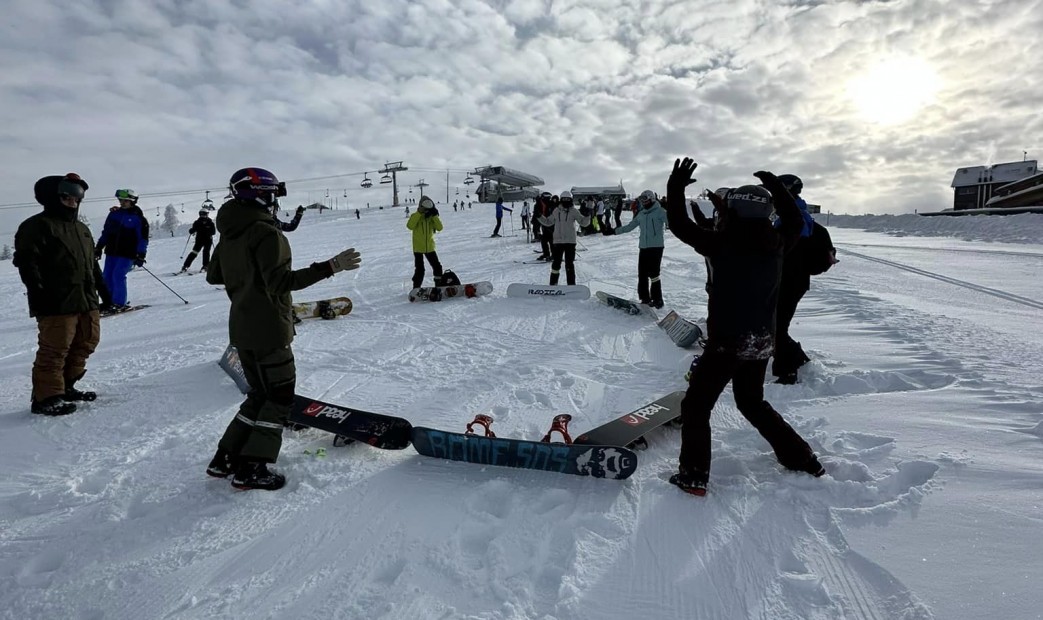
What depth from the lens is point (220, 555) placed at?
8.55 feet

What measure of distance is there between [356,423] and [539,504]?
150 centimetres

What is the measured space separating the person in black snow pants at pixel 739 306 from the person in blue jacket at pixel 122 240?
30.0 ft

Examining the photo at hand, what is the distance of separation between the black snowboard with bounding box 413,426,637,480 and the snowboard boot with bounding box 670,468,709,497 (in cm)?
29

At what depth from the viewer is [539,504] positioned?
9.69ft

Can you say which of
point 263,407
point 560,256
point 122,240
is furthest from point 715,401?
point 122,240

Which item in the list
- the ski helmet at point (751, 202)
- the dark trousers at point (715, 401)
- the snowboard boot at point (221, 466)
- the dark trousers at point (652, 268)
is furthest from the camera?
the dark trousers at point (652, 268)

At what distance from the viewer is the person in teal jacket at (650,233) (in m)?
8.02

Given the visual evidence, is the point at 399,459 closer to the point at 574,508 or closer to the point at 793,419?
the point at 574,508

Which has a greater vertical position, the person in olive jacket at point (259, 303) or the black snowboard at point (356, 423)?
the person in olive jacket at point (259, 303)

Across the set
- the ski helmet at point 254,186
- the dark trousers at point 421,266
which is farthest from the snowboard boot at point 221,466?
the dark trousers at point 421,266

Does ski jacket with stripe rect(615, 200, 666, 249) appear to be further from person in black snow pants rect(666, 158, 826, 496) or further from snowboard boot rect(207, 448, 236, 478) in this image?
snowboard boot rect(207, 448, 236, 478)

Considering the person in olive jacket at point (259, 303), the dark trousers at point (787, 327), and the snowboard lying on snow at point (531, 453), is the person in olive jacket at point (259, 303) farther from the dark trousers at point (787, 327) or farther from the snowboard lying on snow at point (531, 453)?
the dark trousers at point (787, 327)

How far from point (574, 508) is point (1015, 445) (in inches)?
114

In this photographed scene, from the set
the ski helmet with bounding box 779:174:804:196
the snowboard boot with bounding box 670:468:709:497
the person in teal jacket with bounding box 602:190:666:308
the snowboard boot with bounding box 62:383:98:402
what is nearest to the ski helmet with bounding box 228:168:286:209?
the snowboard boot with bounding box 670:468:709:497
